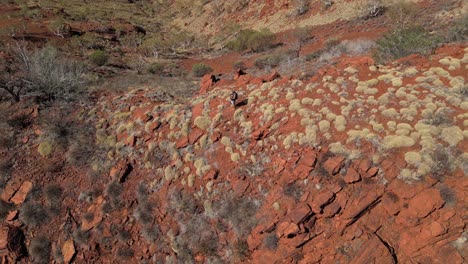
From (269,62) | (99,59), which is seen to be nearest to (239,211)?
(269,62)

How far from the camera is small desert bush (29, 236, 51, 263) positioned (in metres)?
11.6

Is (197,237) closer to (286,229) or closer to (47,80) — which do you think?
(286,229)

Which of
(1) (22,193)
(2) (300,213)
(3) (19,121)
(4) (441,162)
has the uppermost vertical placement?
(3) (19,121)

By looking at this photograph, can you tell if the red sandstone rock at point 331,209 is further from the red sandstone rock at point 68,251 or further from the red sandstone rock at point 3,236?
the red sandstone rock at point 3,236

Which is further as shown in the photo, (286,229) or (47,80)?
(47,80)

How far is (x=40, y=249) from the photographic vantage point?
1178 cm

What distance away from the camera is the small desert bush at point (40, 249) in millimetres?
11648

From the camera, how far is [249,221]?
10.5 metres

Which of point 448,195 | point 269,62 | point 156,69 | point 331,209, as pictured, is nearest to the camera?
point 448,195

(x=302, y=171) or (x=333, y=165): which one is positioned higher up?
(x=333, y=165)

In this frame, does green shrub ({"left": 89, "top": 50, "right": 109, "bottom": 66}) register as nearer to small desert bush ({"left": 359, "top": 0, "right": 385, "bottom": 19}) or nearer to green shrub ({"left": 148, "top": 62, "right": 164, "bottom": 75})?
green shrub ({"left": 148, "top": 62, "right": 164, "bottom": 75})

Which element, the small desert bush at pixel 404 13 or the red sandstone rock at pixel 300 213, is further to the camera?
the small desert bush at pixel 404 13

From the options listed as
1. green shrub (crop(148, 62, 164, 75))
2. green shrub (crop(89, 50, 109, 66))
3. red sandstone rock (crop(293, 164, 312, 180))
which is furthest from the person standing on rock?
green shrub (crop(89, 50, 109, 66))

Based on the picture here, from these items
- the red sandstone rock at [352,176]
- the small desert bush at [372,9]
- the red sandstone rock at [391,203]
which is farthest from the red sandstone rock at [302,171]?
the small desert bush at [372,9]
